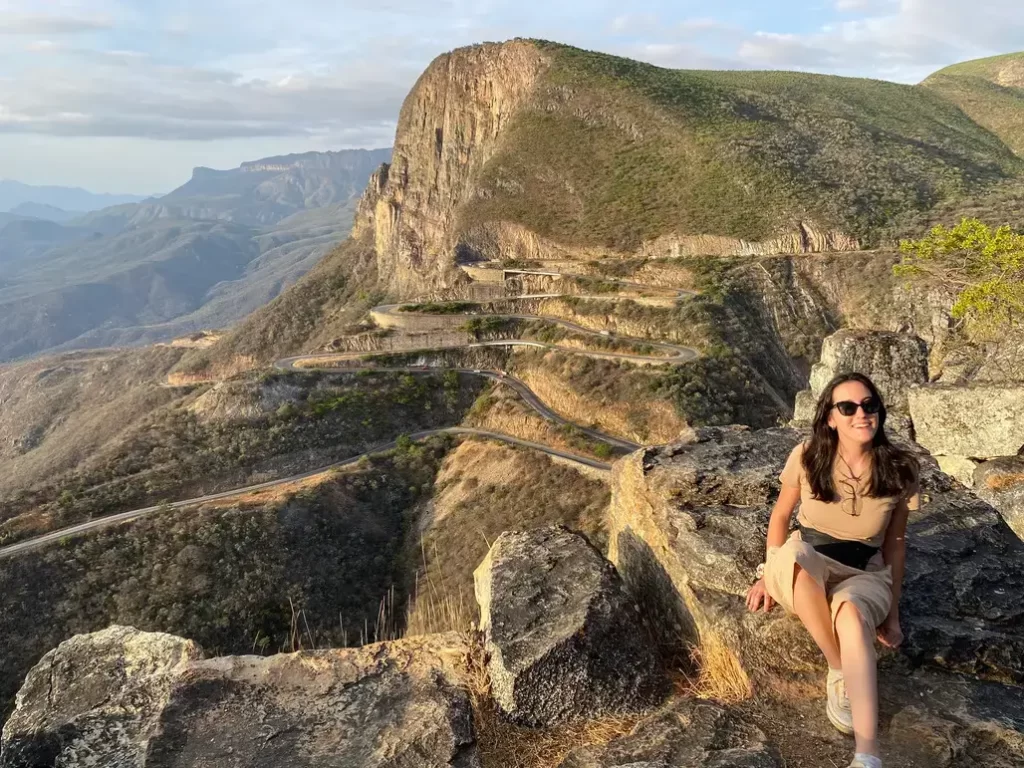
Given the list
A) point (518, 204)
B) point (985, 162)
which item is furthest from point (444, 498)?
point (985, 162)

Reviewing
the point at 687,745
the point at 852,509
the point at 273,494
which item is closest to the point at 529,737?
the point at 687,745

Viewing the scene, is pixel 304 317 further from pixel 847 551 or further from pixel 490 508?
pixel 847 551

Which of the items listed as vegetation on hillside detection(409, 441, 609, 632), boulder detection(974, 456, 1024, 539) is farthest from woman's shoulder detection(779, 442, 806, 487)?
vegetation on hillside detection(409, 441, 609, 632)

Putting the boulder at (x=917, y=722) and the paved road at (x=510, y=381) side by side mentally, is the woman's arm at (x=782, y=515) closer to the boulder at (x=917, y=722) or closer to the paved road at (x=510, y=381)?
the boulder at (x=917, y=722)

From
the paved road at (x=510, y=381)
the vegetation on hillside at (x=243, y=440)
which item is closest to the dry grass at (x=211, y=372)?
the paved road at (x=510, y=381)

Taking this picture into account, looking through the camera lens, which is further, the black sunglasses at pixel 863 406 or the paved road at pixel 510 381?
the paved road at pixel 510 381

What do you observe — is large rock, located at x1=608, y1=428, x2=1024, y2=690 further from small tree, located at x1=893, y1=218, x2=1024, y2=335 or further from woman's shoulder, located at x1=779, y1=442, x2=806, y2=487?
small tree, located at x1=893, y1=218, x2=1024, y2=335
